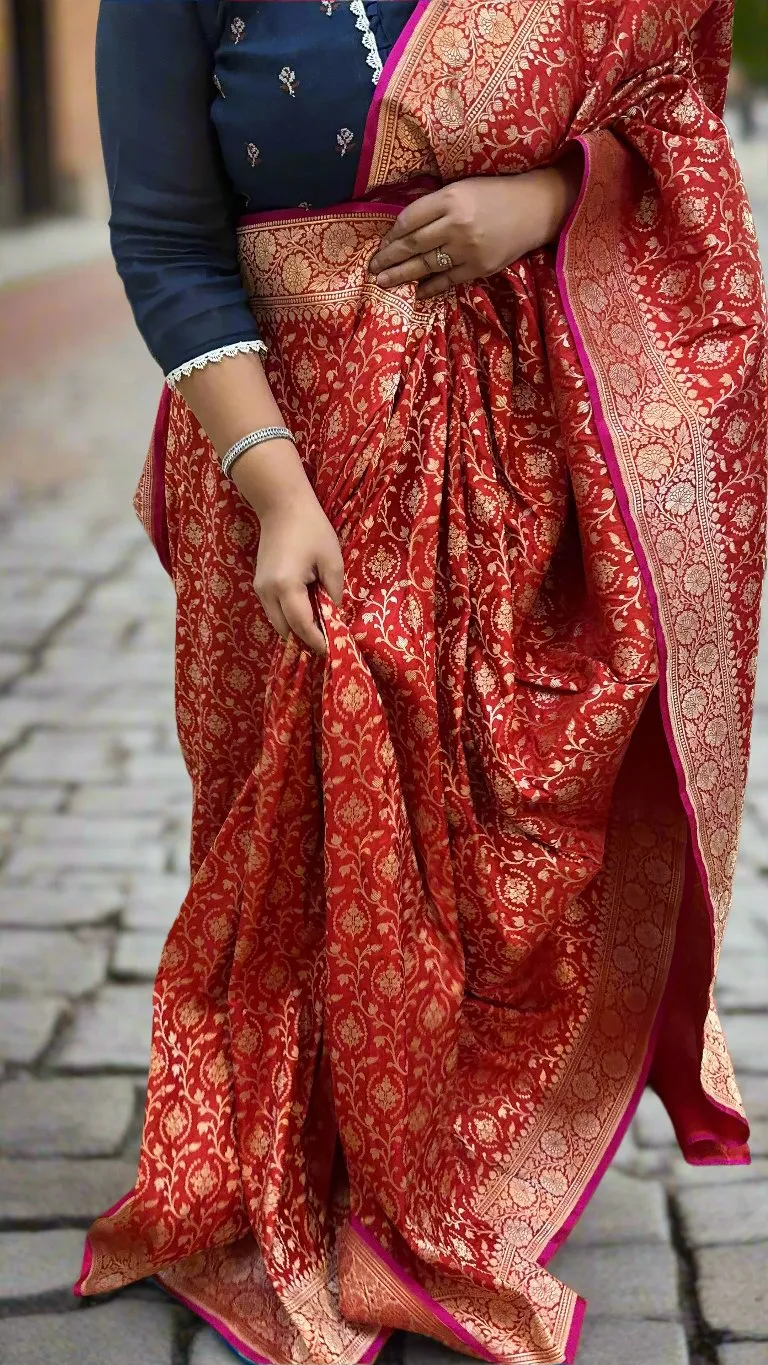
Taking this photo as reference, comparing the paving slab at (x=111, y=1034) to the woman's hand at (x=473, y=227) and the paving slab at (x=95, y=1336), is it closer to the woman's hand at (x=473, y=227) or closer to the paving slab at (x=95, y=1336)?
the paving slab at (x=95, y=1336)

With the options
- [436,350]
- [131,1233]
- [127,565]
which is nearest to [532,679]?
[436,350]

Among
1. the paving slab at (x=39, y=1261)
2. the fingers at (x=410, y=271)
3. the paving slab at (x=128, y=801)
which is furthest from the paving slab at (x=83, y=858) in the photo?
the fingers at (x=410, y=271)

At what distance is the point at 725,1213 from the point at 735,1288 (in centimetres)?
14

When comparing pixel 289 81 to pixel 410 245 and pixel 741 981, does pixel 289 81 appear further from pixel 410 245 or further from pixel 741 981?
pixel 741 981

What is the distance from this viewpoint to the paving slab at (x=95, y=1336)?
1.46 metres

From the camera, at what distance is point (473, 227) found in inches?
50.2

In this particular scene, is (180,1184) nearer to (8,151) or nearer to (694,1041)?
(694,1041)

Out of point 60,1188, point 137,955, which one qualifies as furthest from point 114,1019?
point 60,1188

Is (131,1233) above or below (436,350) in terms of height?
below

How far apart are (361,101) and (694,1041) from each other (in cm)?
101

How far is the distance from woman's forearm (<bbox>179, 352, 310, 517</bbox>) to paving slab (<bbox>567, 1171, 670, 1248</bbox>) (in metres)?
0.95

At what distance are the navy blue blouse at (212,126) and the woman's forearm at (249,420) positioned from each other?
2 cm

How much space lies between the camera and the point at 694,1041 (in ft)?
5.08

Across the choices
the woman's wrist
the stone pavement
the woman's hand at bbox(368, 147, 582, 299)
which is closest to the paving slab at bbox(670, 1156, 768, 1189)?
the stone pavement
